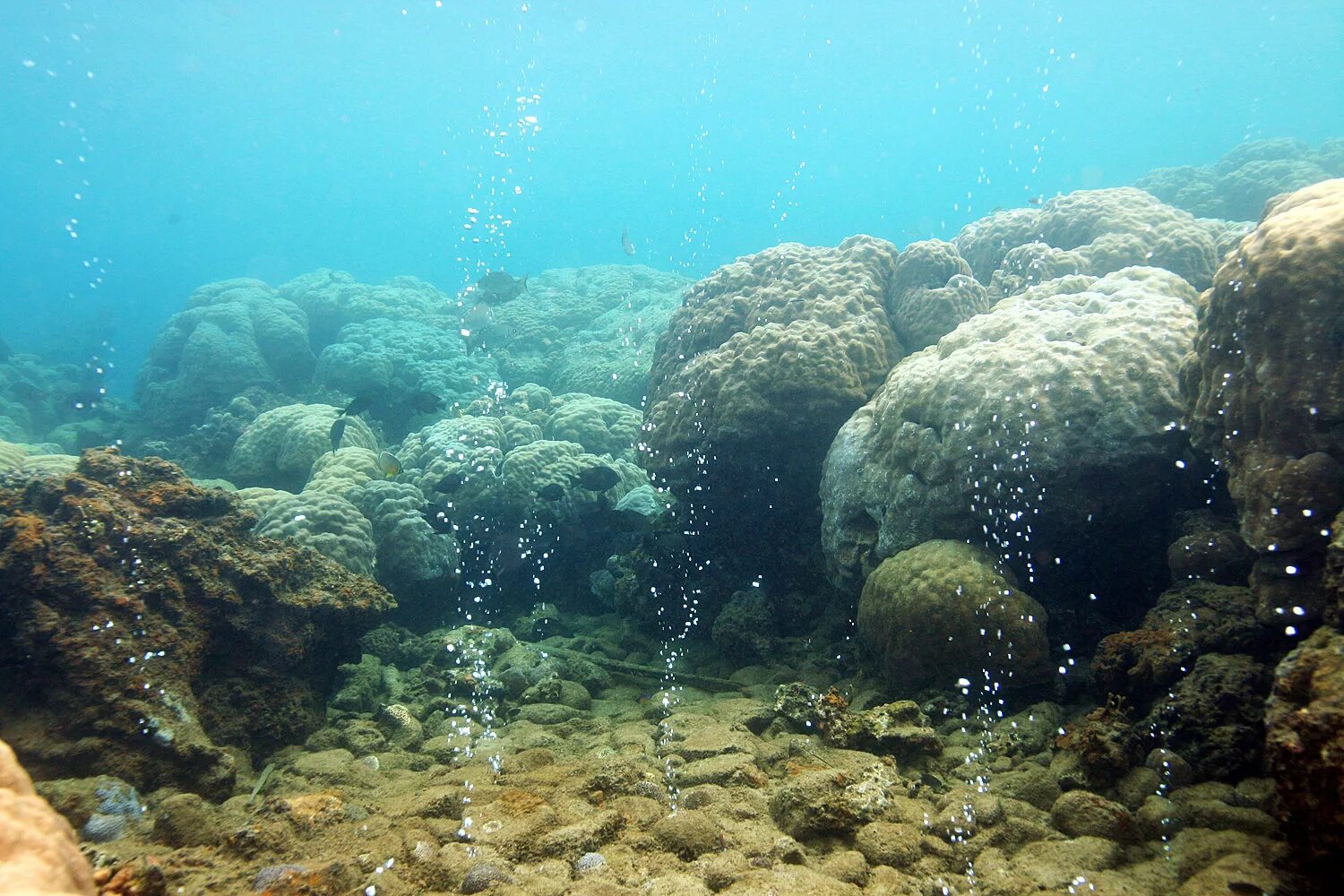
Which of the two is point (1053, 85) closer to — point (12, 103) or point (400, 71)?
point (400, 71)

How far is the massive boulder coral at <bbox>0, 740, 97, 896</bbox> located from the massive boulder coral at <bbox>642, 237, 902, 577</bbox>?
543cm

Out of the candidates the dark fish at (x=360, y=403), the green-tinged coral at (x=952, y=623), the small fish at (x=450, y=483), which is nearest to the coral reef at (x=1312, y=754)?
the green-tinged coral at (x=952, y=623)

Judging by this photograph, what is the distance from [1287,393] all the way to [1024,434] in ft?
4.80

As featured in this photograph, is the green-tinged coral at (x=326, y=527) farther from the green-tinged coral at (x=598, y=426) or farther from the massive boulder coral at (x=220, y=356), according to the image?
the massive boulder coral at (x=220, y=356)

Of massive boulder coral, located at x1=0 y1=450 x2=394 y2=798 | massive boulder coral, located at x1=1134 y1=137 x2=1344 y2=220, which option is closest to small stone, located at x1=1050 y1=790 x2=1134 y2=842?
massive boulder coral, located at x1=0 y1=450 x2=394 y2=798

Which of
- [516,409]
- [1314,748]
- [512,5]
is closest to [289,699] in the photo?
[1314,748]

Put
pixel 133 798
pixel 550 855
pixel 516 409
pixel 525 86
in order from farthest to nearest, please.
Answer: pixel 525 86 < pixel 516 409 < pixel 133 798 < pixel 550 855

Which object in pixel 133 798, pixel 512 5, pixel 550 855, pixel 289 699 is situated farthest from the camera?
pixel 512 5

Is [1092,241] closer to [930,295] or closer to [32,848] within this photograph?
[930,295]

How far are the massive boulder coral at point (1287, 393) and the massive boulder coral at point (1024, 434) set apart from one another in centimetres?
72

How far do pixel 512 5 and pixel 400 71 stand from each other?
2875 centimetres

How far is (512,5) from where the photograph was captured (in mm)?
54219

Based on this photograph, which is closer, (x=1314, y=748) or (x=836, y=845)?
(x=1314, y=748)

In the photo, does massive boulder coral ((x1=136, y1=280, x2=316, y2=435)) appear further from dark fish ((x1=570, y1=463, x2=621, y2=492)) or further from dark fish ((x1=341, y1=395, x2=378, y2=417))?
dark fish ((x1=570, y1=463, x2=621, y2=492))
